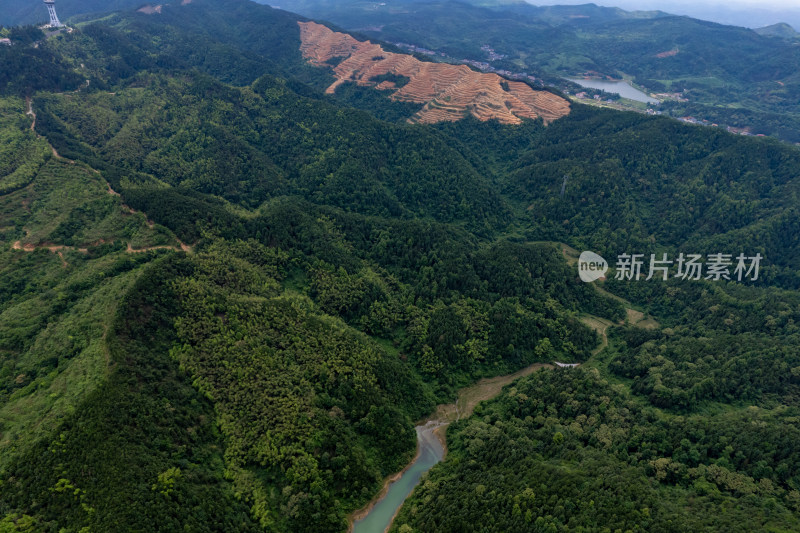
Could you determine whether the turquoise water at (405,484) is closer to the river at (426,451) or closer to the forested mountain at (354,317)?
the river at (426,451)

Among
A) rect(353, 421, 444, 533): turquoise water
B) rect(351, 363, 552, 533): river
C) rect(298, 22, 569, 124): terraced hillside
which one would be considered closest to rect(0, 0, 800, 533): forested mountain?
rect(351, 363, 552, 533): river

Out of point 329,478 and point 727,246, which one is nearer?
point 329,478

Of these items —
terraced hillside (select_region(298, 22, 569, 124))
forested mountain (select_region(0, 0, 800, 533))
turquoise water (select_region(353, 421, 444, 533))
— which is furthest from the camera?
terraced hillside (select_region(298, 22, 569, 124))

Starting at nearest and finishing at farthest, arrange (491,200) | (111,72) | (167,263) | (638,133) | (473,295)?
(167,263)
(473,295)
(491,200)
(638,133)
(111,72)

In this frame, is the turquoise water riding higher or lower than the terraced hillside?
lower

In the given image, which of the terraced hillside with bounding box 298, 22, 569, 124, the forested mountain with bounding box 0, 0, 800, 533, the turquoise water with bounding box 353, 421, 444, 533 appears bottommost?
the turquoise water with bounding box 353, 421, 444, 533

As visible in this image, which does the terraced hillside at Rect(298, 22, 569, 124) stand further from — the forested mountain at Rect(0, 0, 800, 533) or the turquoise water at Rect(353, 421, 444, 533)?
the turquoise water at Rect(353, 421, 444, 533)

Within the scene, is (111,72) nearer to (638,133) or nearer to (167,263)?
(167,263)

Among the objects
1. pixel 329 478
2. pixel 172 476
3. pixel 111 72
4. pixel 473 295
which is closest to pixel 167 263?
pixel 172 476
